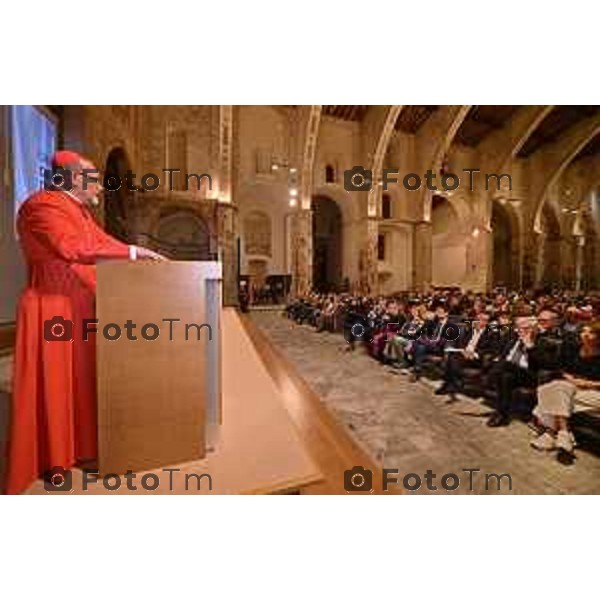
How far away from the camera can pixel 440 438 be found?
9.55 feet

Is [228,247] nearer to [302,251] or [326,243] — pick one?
[302,251]

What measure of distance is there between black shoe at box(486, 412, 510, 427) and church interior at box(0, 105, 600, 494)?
0.02 m

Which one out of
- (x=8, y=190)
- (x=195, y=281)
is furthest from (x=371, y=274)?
(x=195, y=281)

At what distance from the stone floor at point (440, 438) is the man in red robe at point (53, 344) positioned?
175 cm

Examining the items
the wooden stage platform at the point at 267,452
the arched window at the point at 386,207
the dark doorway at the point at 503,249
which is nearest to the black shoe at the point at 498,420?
the wooden stage platform at the point at 267,452

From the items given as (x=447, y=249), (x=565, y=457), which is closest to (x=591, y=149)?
(x=447, y=249)

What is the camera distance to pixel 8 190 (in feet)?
11.1

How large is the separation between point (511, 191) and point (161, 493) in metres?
21.2

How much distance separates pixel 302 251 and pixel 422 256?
3891 millimetres

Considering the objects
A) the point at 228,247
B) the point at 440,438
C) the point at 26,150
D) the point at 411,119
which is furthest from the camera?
the point at 411,119

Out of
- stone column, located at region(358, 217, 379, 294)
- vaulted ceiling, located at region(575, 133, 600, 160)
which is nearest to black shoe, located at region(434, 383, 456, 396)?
stone column, located at region(358, 217, 379, 294)

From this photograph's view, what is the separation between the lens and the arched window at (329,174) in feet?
46.1

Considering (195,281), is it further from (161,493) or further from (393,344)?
(393,344)
